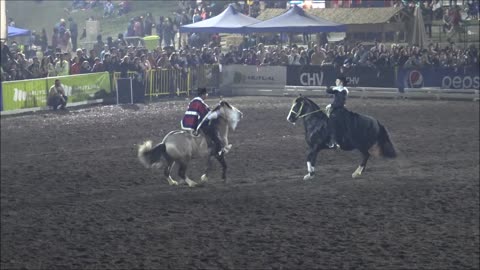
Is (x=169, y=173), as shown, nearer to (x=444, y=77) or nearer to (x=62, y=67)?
(x=62, y=67)

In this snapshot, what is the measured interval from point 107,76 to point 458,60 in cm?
1330

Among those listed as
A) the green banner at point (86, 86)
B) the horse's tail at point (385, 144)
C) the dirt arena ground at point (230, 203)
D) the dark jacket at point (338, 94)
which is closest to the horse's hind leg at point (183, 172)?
the dirt arena ground at point (230, 203)

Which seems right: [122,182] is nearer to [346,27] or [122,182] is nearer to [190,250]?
[190,250]

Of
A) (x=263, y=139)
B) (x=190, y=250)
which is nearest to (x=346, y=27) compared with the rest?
(x=263, y=139)

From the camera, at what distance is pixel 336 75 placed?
36688mm

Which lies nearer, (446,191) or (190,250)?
(190,250)

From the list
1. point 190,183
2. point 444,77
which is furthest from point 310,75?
point 190,183

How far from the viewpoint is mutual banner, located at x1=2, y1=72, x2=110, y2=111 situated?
65.3ft

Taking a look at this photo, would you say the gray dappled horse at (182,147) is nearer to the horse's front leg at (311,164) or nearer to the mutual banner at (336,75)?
the horse's front leg at (311,164)

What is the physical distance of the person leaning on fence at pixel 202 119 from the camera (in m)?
18.4

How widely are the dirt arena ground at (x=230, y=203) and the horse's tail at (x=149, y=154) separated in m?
0.67

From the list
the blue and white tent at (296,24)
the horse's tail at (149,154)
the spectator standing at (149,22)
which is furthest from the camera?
the spectator standing at (149,22)

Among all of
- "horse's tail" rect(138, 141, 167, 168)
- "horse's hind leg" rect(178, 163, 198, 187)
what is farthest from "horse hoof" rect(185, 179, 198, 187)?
"horse's tail" rect(138, 141, 167, 168)

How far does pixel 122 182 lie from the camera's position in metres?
20.5
